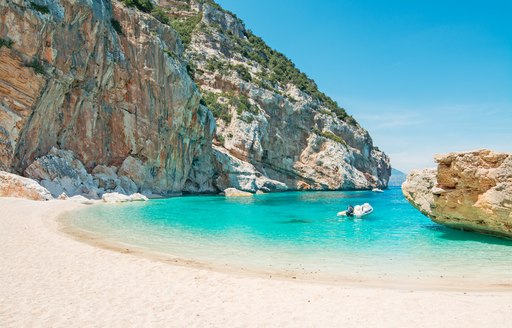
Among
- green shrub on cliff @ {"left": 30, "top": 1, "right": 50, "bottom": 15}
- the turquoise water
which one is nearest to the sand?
the turquoise water

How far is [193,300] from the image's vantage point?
285 inches

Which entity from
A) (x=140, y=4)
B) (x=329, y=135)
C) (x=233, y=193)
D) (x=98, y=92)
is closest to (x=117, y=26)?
(x=140, y=4)

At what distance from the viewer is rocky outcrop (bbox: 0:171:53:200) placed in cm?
2417

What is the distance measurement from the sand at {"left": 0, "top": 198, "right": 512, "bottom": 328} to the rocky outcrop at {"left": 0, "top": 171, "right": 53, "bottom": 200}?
16.6 meters

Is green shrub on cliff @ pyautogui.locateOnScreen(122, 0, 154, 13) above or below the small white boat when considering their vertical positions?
above

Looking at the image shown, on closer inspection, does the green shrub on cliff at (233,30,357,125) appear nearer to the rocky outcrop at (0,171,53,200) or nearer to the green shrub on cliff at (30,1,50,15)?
the green shrub on cliff at (30,1,50,15)

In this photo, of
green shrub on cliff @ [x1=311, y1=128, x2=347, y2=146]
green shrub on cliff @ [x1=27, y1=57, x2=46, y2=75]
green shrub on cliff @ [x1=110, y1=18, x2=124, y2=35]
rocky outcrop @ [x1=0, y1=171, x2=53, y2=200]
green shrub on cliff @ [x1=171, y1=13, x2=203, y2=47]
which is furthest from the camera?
green shrub on cliff @ [x1=171, y1=13, x2=203, y2=47]

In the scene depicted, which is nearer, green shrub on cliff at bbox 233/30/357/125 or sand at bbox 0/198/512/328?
sand at bbox 0/198/512/328

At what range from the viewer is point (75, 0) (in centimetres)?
3403

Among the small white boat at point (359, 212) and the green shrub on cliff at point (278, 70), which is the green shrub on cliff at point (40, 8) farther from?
the green shrub on cliff at point (278, 70)

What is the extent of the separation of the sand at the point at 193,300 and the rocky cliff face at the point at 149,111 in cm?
2380

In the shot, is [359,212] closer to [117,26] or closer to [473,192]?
[473,192]

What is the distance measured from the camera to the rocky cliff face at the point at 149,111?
2962cm

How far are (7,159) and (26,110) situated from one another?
444cm
